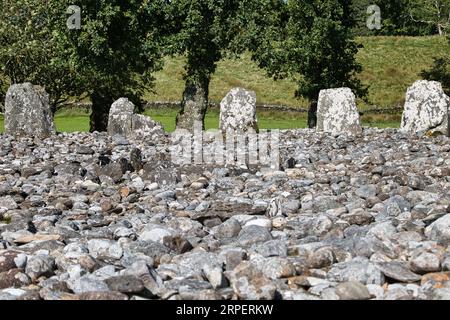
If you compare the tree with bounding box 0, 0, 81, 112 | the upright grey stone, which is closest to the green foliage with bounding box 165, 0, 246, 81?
the upright grey stone

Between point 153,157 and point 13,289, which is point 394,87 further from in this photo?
point 13,289

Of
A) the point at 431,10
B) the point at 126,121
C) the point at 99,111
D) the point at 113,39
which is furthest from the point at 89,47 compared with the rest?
the point at 431,10

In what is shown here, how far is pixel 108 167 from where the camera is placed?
13203 millimetres

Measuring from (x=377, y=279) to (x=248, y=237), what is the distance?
198 centimetres

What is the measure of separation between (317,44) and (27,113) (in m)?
13.2

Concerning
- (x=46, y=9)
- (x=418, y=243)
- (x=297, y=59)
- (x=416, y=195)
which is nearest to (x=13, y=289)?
(x=418, y=243)

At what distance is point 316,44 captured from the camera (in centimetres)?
3038

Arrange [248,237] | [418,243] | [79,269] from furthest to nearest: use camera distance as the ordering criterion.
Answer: [248,237] < [418,243] < [79,269]

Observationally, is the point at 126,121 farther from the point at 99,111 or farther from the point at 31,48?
the point at 31,48

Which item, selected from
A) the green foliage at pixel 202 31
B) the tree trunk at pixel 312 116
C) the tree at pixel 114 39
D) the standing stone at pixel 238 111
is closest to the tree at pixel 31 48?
the tree at pixel 114 39

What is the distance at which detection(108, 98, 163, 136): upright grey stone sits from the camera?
24.8 meters

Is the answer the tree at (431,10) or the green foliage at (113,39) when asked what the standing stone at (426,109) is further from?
the tree at (431,10)

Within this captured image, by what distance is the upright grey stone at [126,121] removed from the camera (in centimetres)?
2481

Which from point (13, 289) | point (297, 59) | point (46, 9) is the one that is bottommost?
point (13, 289)
